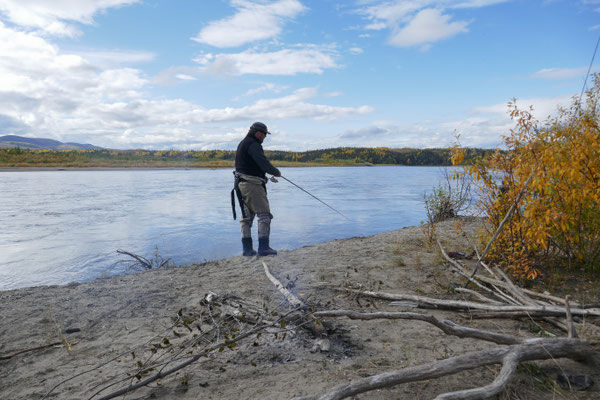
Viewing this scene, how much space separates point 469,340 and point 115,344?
3256 millimetres

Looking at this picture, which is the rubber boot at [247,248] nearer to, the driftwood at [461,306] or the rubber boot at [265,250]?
the rubber boot at [265,250]

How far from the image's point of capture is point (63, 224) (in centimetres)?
1216

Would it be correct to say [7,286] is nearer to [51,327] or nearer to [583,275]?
[51,327]

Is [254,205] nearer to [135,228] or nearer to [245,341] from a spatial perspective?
[245,341]

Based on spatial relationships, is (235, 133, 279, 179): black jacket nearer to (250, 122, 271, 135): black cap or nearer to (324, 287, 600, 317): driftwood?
(250, 122, 271, 135): black cap

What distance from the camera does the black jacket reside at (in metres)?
6.87

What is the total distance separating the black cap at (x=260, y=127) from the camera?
23.0 feet

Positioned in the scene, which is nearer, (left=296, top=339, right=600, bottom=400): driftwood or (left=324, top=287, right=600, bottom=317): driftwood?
(left=296, top=339, right=600, bottom=400): driftwood

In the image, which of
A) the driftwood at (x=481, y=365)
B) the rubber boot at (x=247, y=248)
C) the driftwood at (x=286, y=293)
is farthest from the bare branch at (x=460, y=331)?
the rubber boot at (x=247, y=248)

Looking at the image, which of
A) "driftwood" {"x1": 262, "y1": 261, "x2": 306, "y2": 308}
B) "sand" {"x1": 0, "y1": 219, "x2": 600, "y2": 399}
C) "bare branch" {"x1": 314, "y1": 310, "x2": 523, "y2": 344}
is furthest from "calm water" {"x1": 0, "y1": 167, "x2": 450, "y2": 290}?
"bare branch" {"x1": 314, "y1": 310, "x2": 523, "y2": 344}

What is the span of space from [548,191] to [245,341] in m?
3.17

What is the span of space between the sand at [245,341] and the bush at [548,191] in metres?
0.99

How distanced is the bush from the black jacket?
336cm

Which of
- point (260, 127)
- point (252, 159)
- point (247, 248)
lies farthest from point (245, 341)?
point (260, 127)
